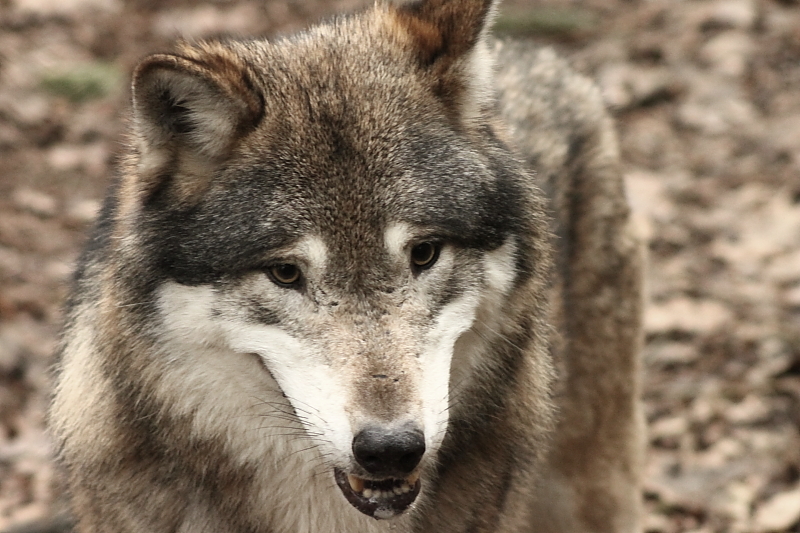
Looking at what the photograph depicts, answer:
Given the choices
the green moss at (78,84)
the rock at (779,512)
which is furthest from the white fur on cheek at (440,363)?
the green moss at (78,84)

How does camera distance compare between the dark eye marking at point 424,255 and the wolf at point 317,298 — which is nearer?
the wolf at point 317,298

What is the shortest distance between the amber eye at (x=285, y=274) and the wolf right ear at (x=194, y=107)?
46 centimetres

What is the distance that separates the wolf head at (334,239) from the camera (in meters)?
3.14

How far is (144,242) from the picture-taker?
344cm

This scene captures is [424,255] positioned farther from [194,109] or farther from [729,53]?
[729,53]

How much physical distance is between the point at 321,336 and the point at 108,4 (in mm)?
9545

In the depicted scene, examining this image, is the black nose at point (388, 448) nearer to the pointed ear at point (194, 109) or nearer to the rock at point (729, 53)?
the pointed ear at point (194, 109)

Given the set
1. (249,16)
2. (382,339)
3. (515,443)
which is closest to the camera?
(382,339)

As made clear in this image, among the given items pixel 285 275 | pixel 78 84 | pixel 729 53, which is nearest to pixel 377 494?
pixel 285 275

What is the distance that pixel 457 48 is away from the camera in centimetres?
361

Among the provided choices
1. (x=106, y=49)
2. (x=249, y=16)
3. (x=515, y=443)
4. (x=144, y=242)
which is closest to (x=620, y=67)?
(x=249, y=16)

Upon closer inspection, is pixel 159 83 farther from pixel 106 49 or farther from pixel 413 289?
pixel 106 49

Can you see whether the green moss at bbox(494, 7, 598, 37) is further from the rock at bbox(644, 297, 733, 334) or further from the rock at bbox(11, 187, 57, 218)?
the rock at bbox(11, 187, 57, 218)

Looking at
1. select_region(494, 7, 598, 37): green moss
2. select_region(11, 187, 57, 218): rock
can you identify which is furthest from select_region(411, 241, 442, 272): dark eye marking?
select_region(494, 7, 598, 37): green moss
